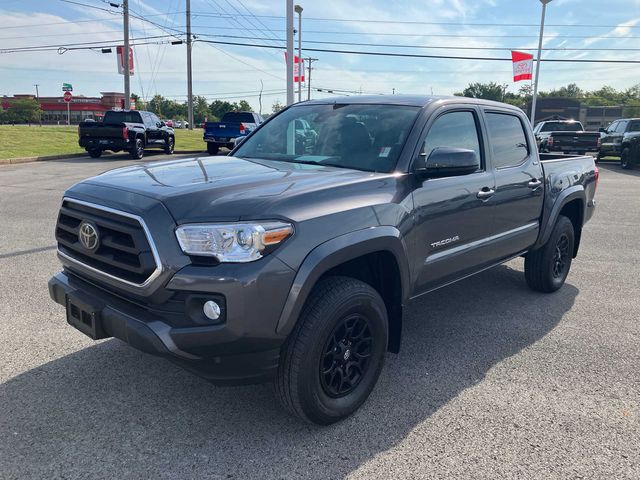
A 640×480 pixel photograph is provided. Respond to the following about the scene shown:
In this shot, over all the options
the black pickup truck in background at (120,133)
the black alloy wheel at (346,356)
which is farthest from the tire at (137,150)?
the black alloy wheel at (346,356)

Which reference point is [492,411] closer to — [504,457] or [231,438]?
[504,457]

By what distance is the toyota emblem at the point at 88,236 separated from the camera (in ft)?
9.34

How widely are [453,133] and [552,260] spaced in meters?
2.15

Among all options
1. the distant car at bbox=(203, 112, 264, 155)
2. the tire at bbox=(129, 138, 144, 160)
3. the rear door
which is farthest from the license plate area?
the distant car at bbox=(203, 112, 264, 155)

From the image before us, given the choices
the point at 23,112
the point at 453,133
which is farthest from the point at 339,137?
the point at 23,112

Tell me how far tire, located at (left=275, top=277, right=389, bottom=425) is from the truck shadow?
17cm

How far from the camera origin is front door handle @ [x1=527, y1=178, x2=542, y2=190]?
466cm

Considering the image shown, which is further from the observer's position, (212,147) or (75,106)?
(75,106)

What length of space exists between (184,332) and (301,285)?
0.59m

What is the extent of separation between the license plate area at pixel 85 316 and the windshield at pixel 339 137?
1712mm

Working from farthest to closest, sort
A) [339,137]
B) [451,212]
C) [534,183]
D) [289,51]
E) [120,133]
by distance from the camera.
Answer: [120,133]
[289,51]
[534,183]
[339,137]
[451,212]

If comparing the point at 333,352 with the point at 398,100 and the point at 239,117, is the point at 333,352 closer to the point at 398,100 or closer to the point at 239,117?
the point at 398,100

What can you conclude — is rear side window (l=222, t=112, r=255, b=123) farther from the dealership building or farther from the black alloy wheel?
the dealership building

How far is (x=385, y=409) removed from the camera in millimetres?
3180
